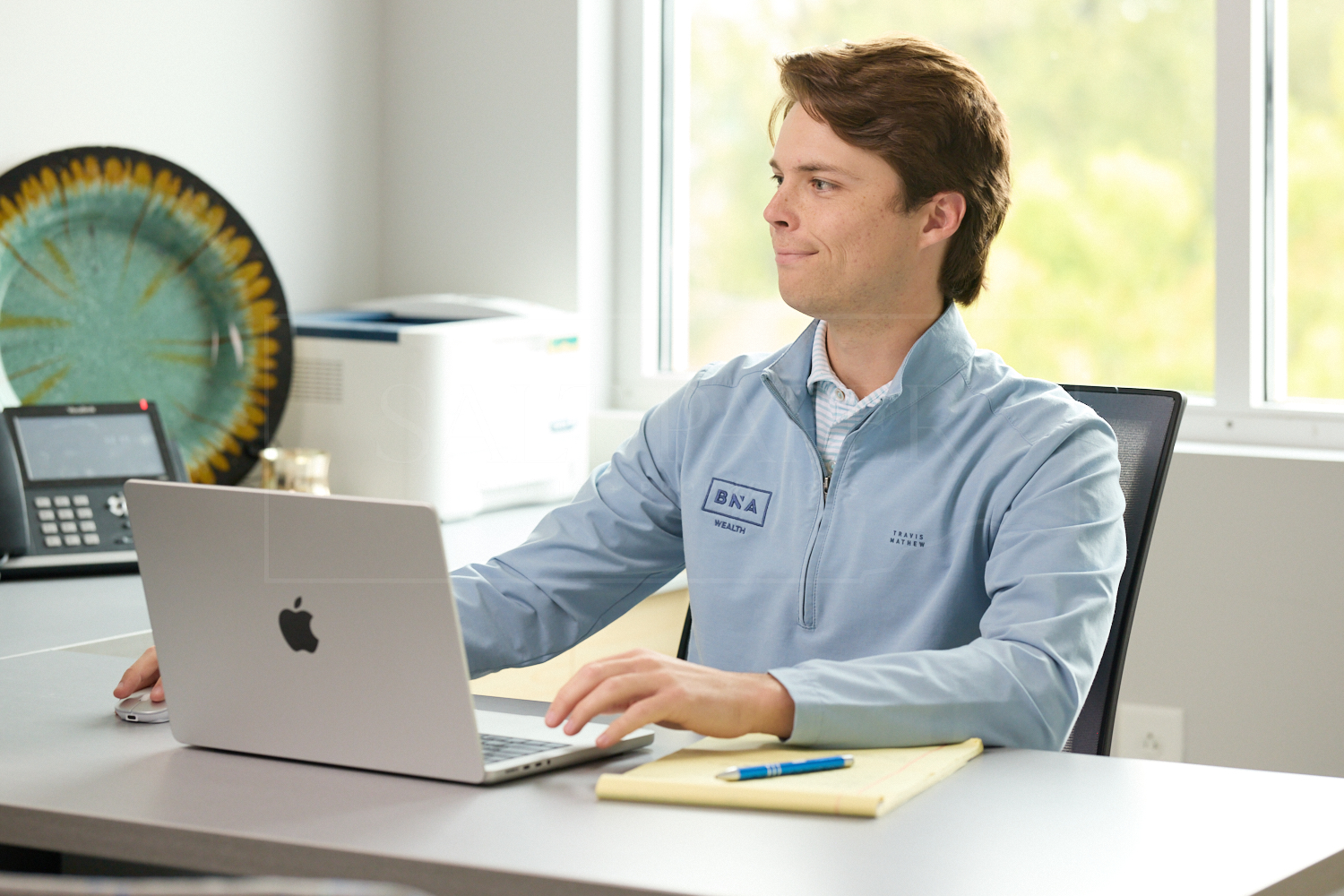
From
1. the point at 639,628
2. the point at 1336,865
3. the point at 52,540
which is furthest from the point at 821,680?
the point at 52,540

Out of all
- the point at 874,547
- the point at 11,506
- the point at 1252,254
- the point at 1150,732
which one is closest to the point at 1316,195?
the point at 1252,254

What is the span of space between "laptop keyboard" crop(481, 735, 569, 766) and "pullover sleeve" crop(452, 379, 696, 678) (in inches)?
10.3

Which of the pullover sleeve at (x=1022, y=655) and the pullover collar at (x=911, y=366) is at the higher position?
the pullover collar at (x=911, y=366)

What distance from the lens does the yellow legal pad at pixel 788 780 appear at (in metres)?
0.85

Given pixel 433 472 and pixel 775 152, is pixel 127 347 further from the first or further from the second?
pixel 775 152

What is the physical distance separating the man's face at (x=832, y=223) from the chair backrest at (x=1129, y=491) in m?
0.22

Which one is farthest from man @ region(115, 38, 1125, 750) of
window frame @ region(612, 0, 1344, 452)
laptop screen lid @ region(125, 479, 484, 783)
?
window frame @ region(612, 0, 1344, 452)

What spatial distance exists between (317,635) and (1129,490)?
2.42 feet

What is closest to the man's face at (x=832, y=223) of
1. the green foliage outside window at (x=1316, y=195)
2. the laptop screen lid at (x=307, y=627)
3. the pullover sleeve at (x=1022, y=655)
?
the pullover sleeve at (x=1022, y=655)

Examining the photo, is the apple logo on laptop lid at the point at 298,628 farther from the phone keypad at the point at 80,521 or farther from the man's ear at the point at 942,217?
the phone keypad at the point at 80,521

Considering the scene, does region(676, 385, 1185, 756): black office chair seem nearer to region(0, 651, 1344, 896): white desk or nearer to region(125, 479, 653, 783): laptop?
region(0, 651, 1344, 896): white desk

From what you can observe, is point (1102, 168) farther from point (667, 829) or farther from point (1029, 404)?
point (667, 829)

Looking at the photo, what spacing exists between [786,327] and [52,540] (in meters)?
1.18

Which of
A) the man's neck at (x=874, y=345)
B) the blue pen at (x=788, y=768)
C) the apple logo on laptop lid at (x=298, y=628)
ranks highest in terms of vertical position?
the man's neck at (x=874, y=345)
